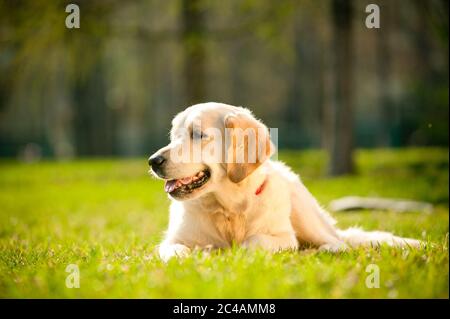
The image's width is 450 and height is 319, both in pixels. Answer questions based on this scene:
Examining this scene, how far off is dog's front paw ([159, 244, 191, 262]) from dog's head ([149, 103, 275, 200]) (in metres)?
0.36

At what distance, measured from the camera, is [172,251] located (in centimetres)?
395

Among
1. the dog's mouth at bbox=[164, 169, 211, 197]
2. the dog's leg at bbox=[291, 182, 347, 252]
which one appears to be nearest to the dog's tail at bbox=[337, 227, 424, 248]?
the dog's leg at bbox=[291, 182, 347, 252]

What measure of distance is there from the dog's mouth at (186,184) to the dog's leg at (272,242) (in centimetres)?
55

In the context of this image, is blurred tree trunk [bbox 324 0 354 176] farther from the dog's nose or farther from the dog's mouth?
the dog's nose

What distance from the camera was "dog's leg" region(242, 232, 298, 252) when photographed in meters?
4.04

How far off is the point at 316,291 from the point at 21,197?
33.9ft

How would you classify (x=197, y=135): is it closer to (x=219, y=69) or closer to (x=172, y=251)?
(x=172, y=251)

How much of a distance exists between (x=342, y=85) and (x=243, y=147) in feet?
28.9

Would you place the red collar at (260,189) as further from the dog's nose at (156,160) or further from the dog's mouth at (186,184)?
the dog's nose at (156,160)

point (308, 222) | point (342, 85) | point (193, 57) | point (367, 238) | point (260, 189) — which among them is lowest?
point (367, 238)

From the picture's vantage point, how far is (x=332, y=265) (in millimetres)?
3348

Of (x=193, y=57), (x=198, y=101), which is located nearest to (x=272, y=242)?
(x=198, y=101)

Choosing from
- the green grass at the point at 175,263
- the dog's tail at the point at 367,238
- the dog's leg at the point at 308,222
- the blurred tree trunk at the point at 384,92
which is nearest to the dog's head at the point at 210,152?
the green grass at the point at 175,263
